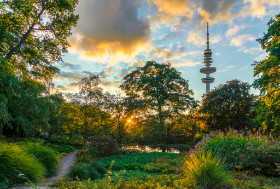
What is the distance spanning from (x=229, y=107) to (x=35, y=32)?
2233cm

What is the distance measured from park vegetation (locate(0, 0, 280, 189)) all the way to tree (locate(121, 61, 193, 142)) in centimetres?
11

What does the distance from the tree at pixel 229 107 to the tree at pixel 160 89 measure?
5.23 metres

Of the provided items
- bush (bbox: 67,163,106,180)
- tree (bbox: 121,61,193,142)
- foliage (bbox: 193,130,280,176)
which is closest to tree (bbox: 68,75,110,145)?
tree (bbox: 121,61,193,142)

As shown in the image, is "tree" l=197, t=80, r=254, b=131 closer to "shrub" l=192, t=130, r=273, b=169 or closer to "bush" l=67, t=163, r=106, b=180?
"shrub" l=192, t=130, r=273, b=169

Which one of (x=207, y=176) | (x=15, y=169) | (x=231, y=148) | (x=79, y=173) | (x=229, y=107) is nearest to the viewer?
(x=207, y=176)

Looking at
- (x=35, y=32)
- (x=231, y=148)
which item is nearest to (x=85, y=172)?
(x=231, y=148)

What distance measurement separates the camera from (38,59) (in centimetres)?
997

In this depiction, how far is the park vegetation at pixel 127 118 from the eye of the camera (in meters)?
4.87

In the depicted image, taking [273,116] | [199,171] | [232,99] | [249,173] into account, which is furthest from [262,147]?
[232,99]

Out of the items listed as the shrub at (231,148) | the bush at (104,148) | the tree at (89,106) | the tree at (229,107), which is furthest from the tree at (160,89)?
the shrub at (231,148)

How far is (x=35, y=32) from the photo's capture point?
10.1 metres

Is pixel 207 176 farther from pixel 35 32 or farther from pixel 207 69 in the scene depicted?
pixel 207 69

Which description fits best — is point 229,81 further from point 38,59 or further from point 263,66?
point 38,59

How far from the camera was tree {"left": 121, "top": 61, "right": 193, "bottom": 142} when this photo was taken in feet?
60.2
